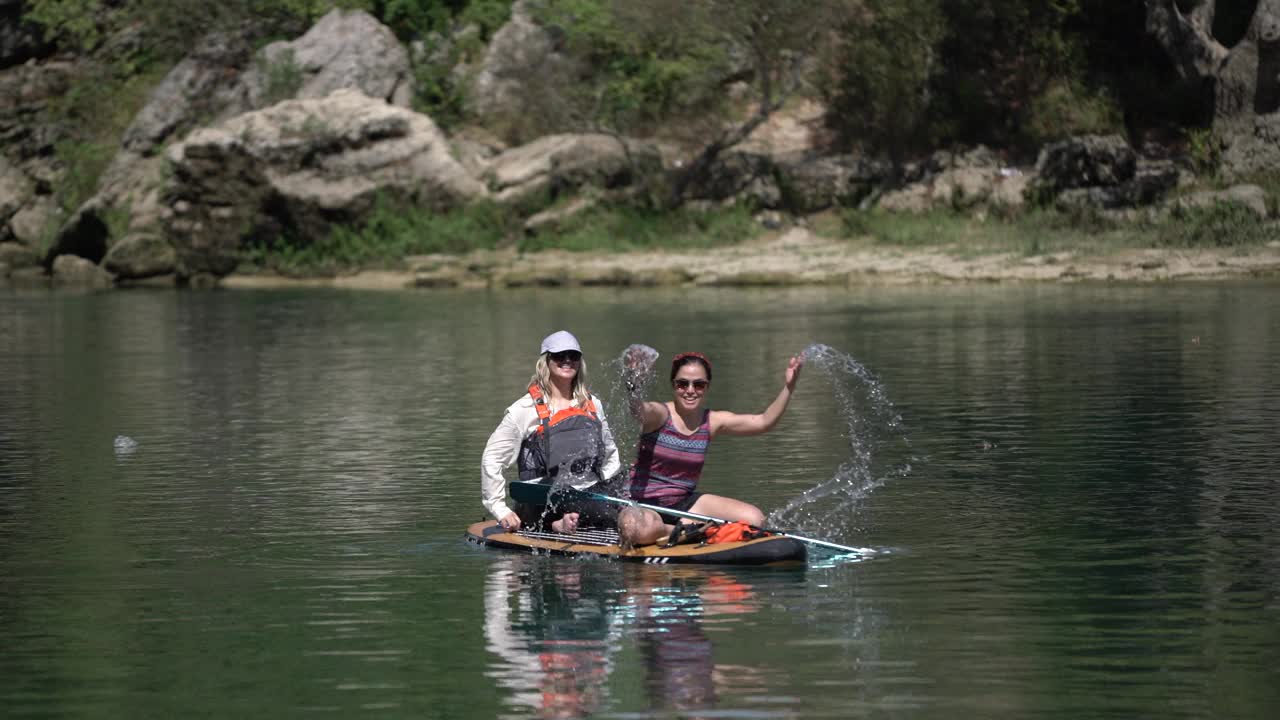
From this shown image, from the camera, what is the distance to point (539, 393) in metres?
14.4

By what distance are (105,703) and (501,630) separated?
8.14 ft

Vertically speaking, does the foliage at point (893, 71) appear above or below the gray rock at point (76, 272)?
above

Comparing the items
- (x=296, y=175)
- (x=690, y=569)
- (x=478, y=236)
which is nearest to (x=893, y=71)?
(x=478, y=236)

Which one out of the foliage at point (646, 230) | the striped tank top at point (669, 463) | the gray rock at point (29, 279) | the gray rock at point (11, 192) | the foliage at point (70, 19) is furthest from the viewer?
the foliage at point (70, 19)

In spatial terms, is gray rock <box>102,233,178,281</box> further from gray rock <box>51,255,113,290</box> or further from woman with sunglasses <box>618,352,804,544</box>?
woman with sunglasses <box>618,352,804,544</box>

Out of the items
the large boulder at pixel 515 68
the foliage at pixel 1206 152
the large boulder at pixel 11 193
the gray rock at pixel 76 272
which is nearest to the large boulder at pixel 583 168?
the large boulder at pixel 515 68

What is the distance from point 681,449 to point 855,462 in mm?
5335

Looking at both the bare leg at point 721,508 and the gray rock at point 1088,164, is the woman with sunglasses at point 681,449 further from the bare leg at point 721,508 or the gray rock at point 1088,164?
the gray rock at point 1088,164

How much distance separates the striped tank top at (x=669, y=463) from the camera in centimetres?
1414

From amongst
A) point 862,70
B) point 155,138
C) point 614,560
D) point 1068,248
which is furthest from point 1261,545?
point 155,138

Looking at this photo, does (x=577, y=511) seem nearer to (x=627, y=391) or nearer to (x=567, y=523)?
(x=567, y=523)

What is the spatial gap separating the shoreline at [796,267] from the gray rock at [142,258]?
3.27 metres

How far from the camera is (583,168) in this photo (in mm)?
55062

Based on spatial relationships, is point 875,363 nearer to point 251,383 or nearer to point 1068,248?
point 251,383
